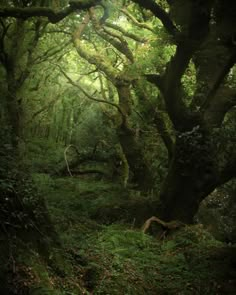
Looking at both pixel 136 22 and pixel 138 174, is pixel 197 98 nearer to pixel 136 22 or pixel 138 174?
pixel 138 174

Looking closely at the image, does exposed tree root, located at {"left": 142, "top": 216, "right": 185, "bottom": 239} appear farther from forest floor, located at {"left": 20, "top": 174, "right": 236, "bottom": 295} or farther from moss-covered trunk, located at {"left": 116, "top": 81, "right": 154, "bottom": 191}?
moss-covered trunk, located at {"left": 116, "top": 81, "right": 154, "bottom": 191}

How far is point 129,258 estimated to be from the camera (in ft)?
24.8

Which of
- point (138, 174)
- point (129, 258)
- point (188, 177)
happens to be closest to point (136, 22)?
point (138, 174)

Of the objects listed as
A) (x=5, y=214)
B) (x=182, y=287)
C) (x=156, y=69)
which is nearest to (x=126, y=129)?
(x=156, y=69)

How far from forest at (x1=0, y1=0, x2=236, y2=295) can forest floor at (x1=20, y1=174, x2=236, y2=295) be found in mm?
27

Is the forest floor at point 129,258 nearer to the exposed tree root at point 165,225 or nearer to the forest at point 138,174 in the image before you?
the forest at point 138,174

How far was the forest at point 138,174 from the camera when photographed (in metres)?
5.70

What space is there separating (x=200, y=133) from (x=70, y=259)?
4332 mm

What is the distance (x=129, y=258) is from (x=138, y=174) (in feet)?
18.6

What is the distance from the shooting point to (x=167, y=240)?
30.1 feet

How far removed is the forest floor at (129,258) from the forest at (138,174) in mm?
27

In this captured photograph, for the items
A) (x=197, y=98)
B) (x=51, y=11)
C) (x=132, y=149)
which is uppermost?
(x=51, y=11)

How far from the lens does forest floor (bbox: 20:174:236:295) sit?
6.03 metres

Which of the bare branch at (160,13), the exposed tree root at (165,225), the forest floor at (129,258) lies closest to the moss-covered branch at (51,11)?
the bare branch at (160,13)
